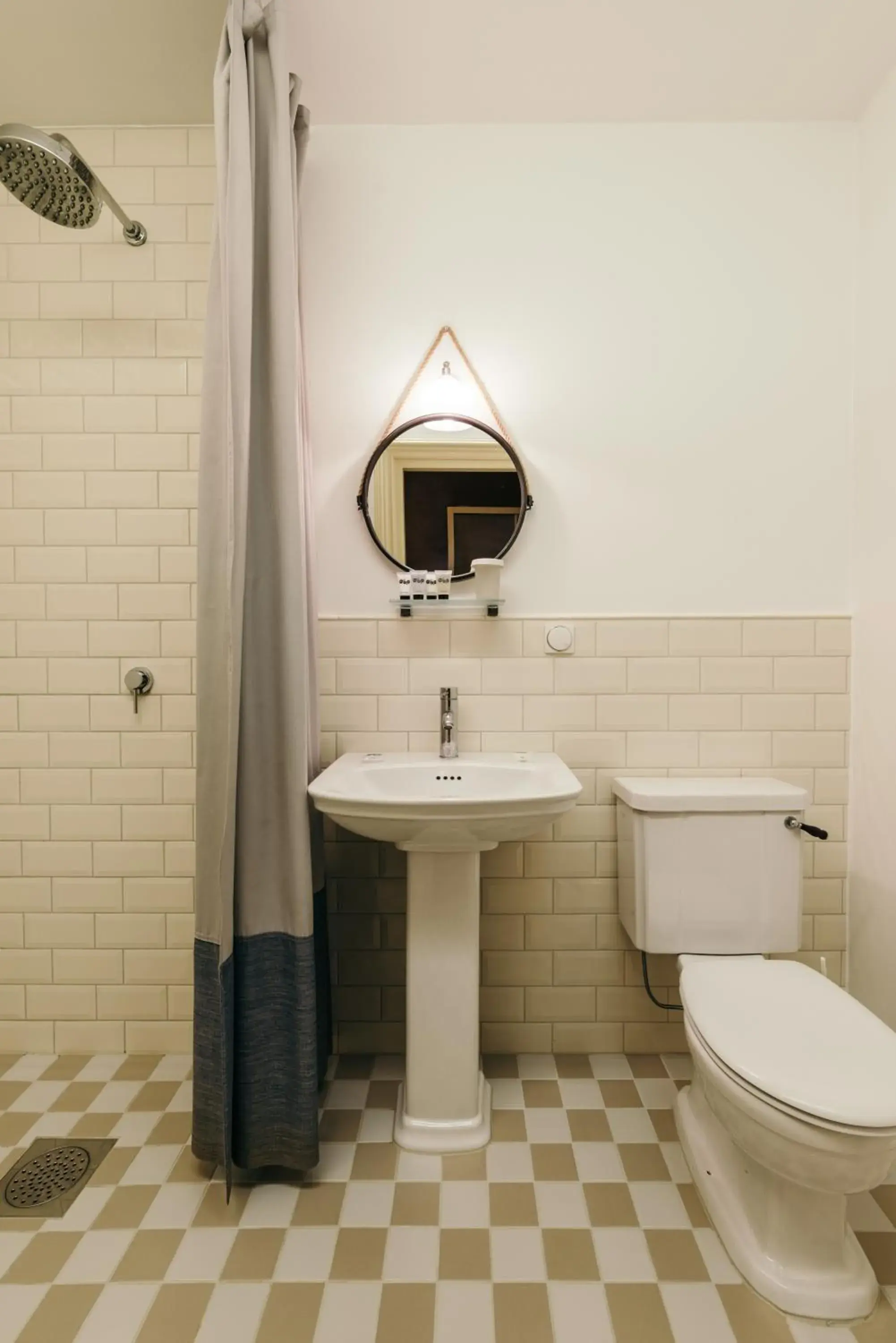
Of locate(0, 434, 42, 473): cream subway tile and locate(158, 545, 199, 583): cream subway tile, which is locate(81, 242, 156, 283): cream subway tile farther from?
locate(158, 545, 199, 583): cream subway tile

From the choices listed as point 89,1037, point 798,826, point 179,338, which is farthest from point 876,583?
point 89,1037

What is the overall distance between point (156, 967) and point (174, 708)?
0.71m

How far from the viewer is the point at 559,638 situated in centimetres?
195

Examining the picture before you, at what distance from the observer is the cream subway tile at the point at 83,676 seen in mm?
1974

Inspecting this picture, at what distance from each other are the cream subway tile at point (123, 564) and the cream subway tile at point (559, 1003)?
5.00ft

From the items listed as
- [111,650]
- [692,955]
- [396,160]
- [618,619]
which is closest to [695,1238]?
[692,955]

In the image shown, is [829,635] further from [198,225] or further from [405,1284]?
[198,225]

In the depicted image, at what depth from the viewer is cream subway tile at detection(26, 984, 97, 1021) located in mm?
1995

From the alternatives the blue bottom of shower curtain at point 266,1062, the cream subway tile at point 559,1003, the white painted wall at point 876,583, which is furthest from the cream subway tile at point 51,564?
the white painted wall at point 876,583

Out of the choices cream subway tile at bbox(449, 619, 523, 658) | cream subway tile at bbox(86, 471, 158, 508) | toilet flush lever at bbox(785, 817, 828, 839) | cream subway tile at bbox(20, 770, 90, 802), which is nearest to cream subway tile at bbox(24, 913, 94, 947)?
cream subway tile at bbox(20, 770, 90, 802)

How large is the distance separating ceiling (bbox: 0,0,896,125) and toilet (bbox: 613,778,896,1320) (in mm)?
1712

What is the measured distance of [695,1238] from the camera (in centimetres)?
136

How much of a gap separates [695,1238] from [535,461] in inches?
68.0

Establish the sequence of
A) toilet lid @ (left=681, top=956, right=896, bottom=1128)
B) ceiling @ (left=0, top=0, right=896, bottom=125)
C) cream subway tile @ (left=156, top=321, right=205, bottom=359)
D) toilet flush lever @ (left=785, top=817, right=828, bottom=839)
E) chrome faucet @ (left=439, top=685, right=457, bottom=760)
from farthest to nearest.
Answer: cream subway tile @ (left=156, top=321, right=205, bottom=359) → chrome faucet @ (left=439, top=685, right=457, bottom=760) → toilet flush lever @ (left=785, top=817, right=828, bottom=839) → ceiling @ (left=0, top=0, right=896, bottom=125) → toilet lid @ (left=681, top=956, right=896, bottom=1128)
